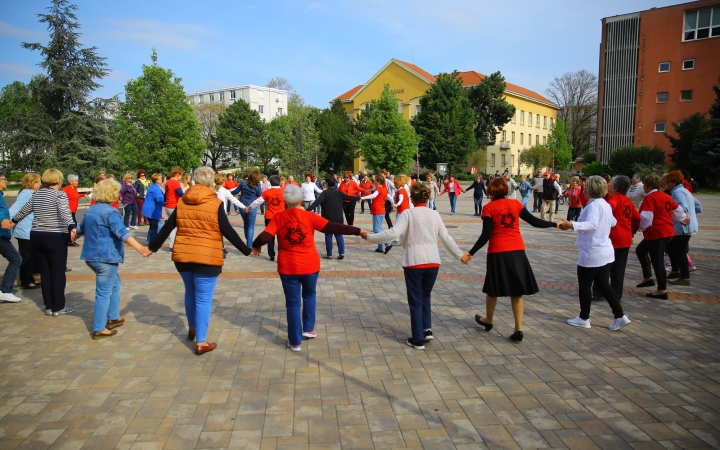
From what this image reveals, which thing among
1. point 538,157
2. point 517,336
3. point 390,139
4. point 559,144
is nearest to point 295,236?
point 517,336

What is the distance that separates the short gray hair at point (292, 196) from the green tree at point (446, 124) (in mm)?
52705

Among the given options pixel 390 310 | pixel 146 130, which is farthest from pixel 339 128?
pixel 390 310

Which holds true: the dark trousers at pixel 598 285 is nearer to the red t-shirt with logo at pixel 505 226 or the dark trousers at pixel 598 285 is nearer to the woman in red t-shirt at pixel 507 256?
the woman in red t-shirt at pixel 507 256

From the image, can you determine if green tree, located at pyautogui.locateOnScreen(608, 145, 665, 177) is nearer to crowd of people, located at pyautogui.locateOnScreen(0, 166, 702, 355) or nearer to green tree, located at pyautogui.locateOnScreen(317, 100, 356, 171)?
crowd of people, located at pyautogui.locateOnScreen(0, 166, 702, 355)

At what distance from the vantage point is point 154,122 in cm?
4066

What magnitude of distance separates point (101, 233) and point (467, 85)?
70769 millimetres

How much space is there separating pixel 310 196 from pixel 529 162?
174 feet

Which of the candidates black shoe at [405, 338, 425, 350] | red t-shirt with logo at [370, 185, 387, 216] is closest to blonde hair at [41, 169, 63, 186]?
black shoe at [405, 338, 425, 350]

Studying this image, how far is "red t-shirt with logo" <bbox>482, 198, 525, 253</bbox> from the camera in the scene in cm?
536

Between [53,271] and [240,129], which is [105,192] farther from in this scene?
[240,129]

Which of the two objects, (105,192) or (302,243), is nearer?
(302,243)

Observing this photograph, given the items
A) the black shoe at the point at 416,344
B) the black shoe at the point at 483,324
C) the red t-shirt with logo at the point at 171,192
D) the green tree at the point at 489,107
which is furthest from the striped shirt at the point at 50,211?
the green tree at the point at 489,107

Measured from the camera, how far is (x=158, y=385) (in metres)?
4.39

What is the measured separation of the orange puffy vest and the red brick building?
158ft
